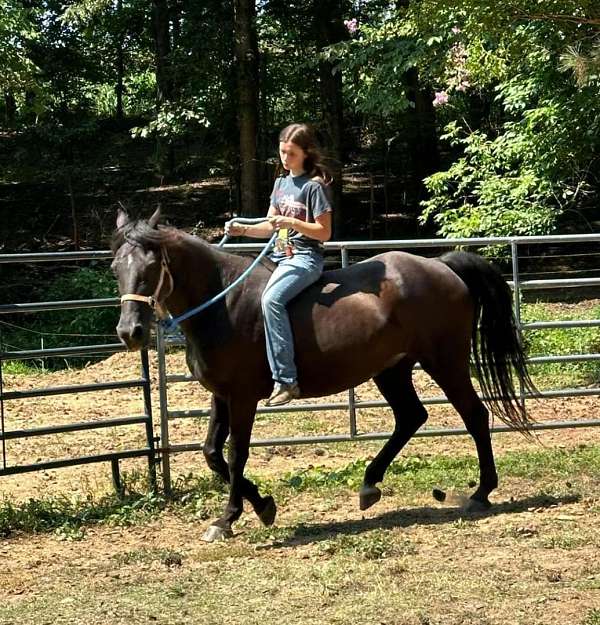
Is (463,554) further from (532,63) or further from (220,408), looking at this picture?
(532,63)

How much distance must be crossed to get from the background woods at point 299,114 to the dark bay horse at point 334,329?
412cm

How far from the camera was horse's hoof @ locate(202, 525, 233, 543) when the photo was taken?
5879mm

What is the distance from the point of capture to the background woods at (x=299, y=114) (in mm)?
14281

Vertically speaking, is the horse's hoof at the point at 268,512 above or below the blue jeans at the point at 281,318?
below

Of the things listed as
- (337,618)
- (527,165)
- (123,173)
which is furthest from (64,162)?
(337,618)

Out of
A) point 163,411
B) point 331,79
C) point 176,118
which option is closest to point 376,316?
point 163,411

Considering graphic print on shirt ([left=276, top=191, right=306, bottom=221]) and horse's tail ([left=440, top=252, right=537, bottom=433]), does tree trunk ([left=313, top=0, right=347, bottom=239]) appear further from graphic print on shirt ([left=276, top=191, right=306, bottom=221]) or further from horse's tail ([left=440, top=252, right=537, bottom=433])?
A: graphic print on shirt ([left=276, top=191, right=306, bottom=221])

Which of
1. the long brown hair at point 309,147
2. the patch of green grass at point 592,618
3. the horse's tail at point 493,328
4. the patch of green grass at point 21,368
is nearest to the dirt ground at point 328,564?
the patch of green grass at point 592,618

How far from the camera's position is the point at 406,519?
6.14 meters

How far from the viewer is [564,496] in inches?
253

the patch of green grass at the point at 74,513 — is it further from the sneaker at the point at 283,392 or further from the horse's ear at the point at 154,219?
the horse's ear at the point at 154,219

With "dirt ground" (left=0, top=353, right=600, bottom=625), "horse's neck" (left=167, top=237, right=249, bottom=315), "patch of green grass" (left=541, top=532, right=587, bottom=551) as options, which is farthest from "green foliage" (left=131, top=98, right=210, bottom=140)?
"patch of green grass" (left=541, top=532, right=587, bottom=551)

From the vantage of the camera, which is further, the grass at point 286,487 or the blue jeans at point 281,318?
the grass at point 286,487

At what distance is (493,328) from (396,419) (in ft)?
2.85
